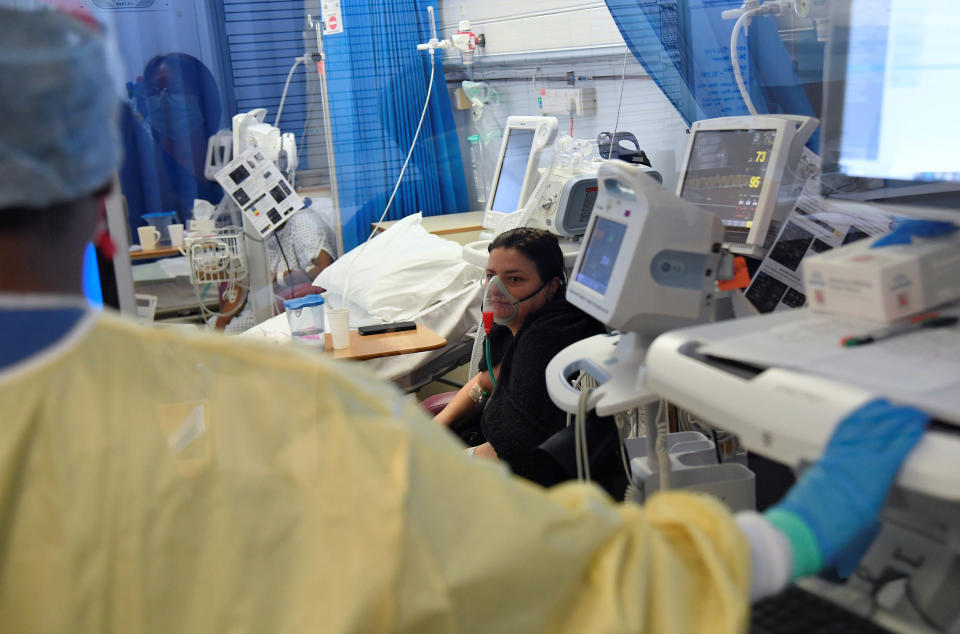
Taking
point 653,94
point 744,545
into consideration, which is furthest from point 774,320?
point 653,94

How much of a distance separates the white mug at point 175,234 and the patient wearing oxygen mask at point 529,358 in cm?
150

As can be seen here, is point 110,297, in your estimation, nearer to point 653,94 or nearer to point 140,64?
point 140,64

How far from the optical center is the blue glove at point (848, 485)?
2.89 feet

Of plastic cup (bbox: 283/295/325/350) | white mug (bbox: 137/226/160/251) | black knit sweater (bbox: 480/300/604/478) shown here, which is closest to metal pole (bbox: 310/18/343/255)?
white mug (bbox: 137/226/160/251)

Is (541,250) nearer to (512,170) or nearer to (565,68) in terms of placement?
(512,170)

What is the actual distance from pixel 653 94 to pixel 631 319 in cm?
178

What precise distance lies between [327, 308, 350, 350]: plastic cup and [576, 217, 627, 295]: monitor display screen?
133cm

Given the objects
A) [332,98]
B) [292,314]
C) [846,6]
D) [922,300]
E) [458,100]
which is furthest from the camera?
[458,100]

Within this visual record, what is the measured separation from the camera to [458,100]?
4238 millimetres

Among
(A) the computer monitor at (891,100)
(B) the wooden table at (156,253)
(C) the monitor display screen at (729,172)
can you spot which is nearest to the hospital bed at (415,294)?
(B) the wooden table at (156,253)

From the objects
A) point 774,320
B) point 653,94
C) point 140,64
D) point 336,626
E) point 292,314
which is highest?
point 140,64

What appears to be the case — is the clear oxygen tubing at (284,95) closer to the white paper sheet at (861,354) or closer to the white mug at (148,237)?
the white mug at (148,237)

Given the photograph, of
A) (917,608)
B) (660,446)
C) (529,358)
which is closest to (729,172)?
(529,358)

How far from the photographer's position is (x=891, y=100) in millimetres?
1452
